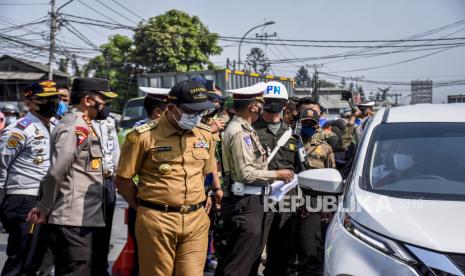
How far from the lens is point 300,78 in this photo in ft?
475

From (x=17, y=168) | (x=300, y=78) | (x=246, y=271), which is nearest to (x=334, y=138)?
(x=246, y=271)

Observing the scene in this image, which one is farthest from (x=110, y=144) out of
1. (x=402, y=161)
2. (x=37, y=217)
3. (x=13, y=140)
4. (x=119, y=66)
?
(x=119, y=66)

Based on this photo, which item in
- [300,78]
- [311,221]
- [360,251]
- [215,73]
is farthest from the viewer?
[300,78]

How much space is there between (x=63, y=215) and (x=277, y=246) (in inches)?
85.1

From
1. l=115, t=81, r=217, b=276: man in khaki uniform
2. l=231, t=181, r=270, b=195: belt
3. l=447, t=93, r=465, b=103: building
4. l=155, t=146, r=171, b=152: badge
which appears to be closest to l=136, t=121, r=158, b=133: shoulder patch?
l=115, t=81, r=217, b=276: man in khaki uniform

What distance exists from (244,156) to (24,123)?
1.92 metres

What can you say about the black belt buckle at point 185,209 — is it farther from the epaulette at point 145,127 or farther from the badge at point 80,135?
the badge at point 80,135

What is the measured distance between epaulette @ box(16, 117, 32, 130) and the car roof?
296 cm

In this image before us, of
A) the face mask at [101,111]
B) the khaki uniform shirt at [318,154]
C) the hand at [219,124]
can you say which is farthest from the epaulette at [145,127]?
the khaki uniform shirt at [318,154]

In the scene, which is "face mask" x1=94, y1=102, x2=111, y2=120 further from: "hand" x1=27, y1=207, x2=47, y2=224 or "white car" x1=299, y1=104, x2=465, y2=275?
"white car" x1=299, y1=104, x2=465, y2=275

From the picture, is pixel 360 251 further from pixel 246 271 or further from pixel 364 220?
pixel 246 271

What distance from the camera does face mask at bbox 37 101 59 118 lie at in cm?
455

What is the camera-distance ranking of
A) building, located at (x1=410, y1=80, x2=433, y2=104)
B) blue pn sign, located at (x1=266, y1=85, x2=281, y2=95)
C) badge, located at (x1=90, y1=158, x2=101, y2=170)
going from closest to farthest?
1. badge, located at (x1=90, y1=158, x2=101, y2=170)
2. blue pn sign, located at (x1=266, y1=85, x2=281, y2=95)
3. building, located at (x1=410, y1=80, x2=433, y2=104)

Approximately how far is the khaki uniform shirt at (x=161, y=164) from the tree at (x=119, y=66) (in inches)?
1302
